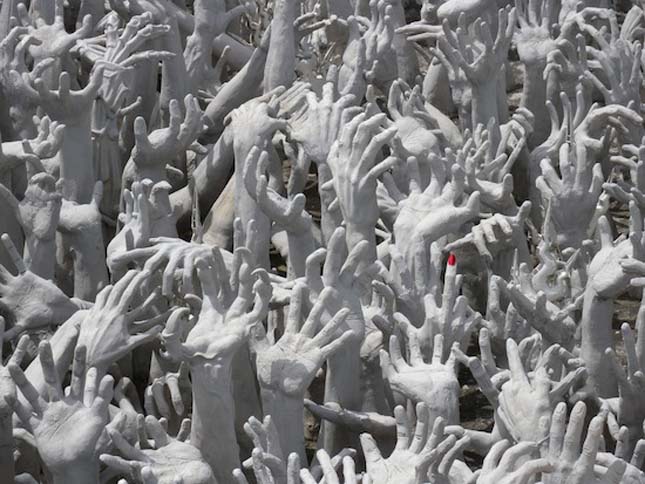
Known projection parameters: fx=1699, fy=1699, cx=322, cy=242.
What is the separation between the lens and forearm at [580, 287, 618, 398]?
21.1 feet

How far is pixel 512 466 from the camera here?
196 inches

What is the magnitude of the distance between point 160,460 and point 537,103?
4067mm

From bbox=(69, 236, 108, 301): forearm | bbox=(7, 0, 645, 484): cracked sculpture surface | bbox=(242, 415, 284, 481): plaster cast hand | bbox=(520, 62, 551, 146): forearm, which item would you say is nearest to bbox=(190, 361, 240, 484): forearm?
bbox=(7, 0, 645, 484): cracked sculpture surface

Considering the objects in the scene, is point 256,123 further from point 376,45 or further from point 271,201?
point 376,45

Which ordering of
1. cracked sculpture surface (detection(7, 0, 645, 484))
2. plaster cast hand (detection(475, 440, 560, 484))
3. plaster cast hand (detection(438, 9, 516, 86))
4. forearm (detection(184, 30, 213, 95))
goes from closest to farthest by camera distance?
plaster cast hand (detection(475, 440, 560, 484))
cracked sculpture surface (detection(7, 0, 645, 484))
plaster cast hand (detection(438, 9, 516, 86))
forearm (detection(184, 30, 213, 95))

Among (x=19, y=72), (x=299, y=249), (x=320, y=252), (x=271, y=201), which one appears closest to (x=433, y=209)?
(x=299, y=249)

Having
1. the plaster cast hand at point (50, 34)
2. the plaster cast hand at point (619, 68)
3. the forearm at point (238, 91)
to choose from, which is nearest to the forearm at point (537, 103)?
the plaster cast hand at point (619, 68)

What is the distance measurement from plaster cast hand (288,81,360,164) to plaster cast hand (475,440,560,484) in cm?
194

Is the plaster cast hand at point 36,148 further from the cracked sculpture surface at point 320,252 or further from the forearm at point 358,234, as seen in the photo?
the forearm at point 358,234

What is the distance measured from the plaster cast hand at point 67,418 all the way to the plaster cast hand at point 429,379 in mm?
941

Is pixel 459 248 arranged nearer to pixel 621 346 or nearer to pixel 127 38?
pixel 621 346

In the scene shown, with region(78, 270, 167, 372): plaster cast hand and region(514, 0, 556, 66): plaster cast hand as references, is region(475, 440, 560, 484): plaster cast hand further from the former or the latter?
region(514, 0, 556, 66): plaster cast hand

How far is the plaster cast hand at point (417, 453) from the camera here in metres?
4.97

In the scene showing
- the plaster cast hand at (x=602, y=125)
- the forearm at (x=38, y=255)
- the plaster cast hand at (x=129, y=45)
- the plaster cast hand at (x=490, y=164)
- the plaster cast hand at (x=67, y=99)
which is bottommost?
the forearm at (x=38, y=255)
